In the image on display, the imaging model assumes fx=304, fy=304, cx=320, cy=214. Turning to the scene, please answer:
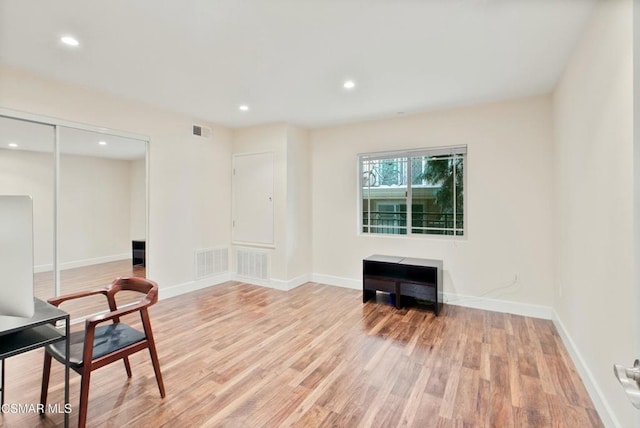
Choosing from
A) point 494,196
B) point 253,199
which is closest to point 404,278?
point 494,196

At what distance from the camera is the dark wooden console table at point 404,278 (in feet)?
12.2

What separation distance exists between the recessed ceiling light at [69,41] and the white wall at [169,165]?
100cm

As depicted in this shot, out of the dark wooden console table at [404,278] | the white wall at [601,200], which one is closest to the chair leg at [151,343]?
the white wall at [601,200]

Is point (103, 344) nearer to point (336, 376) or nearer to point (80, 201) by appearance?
point (336, 376)

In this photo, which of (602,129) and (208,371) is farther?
(208,371)

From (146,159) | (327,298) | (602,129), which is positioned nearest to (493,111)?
(602,129)

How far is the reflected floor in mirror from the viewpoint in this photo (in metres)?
3.17

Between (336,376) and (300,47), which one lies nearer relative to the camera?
(336,376)

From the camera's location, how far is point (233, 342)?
114 inches

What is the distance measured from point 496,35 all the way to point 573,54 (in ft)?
2.61

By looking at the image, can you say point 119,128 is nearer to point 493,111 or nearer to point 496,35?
point 496,35

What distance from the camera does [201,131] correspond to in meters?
4.64

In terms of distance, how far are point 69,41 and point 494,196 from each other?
4.50m

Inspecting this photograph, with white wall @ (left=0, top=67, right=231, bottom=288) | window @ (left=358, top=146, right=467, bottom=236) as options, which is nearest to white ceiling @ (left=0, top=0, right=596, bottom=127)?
white wall @ (left=0, top=67, right=231, bottom=288)
